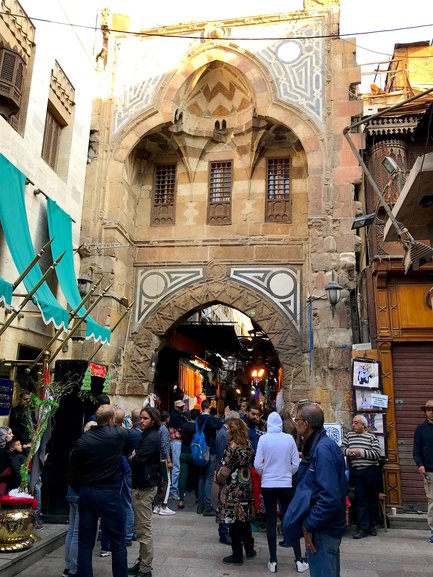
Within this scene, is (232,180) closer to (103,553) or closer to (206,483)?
(206,483)

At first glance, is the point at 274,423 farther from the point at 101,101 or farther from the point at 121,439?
the point at 101,101

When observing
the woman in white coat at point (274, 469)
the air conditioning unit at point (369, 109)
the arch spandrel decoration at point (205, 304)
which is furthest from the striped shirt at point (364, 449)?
the air conditioning unit at point (369, 109)

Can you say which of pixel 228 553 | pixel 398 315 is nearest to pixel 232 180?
pixel 398 315

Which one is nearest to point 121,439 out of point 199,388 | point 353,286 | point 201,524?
point 201,524

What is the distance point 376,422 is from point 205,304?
5.45 metres

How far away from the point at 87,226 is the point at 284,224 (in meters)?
5.22

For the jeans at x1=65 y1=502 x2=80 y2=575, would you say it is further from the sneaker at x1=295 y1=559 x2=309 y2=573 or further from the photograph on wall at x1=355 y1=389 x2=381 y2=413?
the photograph on wall at x1=355 y1=389 x2=381 y2=413

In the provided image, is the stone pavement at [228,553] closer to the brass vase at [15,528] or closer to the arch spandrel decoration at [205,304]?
the brass vase at [15,528]

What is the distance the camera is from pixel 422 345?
386 inches

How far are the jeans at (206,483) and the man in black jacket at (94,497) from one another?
14.1 feet

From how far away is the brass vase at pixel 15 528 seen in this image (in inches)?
211

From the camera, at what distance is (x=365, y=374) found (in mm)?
9344

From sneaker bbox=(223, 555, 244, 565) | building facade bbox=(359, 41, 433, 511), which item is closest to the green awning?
sneaker bbox=(223, 555, 244, 565)

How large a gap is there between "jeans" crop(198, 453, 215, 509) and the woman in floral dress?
2.83 metres
